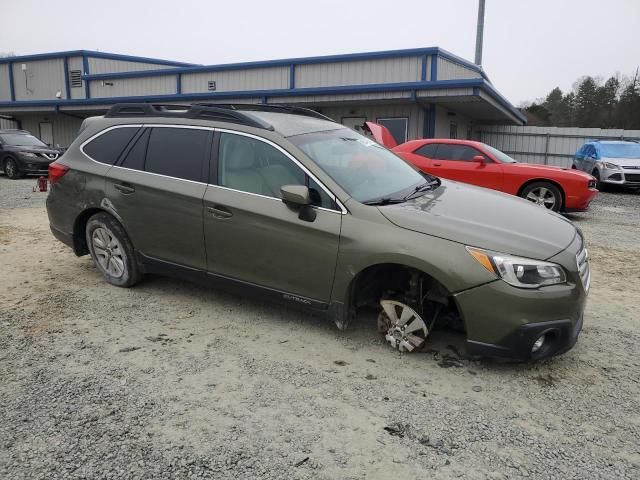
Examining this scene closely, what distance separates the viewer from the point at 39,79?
28188 millimetres

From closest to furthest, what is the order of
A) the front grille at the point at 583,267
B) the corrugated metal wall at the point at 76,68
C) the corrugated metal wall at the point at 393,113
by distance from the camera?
the front grille at the point at 583,267 < the corrugated metal wall at the point at 393,113 < the corrugated metal wall at the point at 76,68

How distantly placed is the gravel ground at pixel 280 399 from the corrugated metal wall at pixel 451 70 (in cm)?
1321

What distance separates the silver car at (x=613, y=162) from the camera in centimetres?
1456

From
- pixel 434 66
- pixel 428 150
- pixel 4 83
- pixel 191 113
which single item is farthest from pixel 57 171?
pixel 4 83

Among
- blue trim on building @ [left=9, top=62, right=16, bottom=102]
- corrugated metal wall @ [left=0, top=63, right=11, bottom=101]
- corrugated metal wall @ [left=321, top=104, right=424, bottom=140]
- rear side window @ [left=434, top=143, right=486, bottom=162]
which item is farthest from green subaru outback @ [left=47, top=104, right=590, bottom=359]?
corrugated metal wall @ [left=0, top=63, right=11, bottom=101]

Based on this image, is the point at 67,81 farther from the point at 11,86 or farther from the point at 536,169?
the point at 536,169

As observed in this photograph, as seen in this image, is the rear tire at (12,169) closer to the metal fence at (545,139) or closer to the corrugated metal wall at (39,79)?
the corrugated metal wall at (39,79)

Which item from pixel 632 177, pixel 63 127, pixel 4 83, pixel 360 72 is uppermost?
pixel 4 83

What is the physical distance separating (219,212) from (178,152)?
771 millimetres

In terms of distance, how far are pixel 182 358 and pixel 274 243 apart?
1.06m

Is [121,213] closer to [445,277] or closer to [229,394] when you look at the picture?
[229,394]

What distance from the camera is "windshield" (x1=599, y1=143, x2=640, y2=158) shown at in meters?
15.5

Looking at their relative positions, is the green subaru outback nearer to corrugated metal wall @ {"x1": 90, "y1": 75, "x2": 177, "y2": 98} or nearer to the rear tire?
the rear tire

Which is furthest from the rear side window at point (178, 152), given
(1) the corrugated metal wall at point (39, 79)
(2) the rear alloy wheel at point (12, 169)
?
(1) the corrugated metal wall at point (39, 79)
